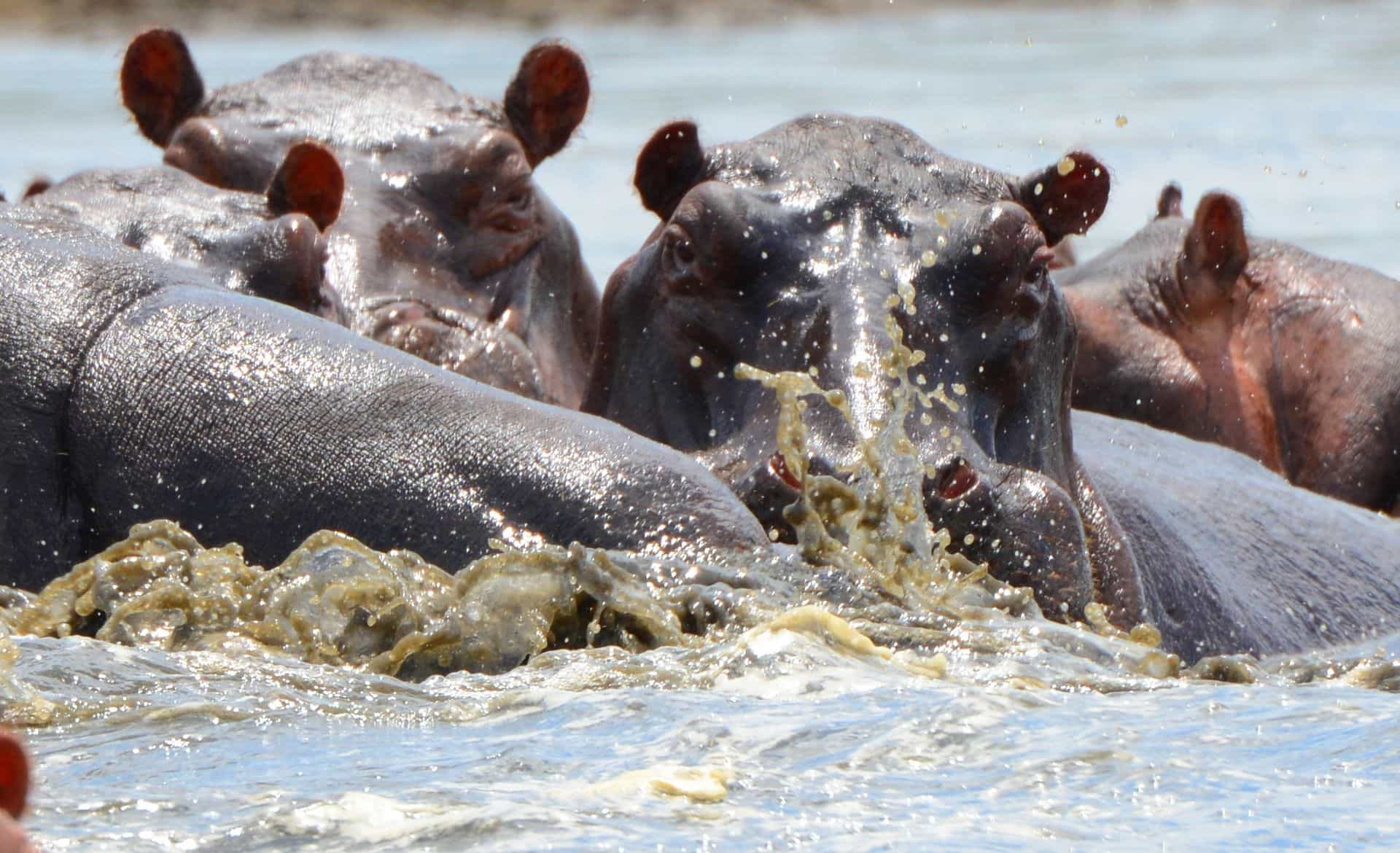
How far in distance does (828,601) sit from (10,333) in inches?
61.2

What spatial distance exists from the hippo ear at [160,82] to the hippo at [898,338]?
8.22ft

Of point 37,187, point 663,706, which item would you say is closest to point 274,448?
point 663,706

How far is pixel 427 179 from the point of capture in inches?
289

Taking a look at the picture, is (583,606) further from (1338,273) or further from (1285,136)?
(1285,136)

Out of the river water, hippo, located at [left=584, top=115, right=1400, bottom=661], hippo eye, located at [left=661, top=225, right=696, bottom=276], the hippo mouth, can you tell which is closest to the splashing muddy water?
the river water

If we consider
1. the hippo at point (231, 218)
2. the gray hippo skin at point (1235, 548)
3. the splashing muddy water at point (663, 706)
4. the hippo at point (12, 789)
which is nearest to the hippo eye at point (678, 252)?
the splashing muddy water at point (663, 706)

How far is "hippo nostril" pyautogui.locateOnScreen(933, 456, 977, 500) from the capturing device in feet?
15.8

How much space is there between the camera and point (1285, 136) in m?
20.7

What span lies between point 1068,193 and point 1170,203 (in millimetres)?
4685

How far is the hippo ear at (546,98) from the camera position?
8.00 metres

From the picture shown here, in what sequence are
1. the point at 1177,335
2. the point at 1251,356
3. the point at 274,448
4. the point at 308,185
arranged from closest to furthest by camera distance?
the point at 274,448
the point at 308,185
the point at 1177,335
the point at 1251,356

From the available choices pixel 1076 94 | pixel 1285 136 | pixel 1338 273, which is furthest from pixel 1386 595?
pixel 1076 94

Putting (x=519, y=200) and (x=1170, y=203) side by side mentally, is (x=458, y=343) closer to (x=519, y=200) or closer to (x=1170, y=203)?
(x=519, y=200)

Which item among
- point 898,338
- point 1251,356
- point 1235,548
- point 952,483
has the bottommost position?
point 1235,548
